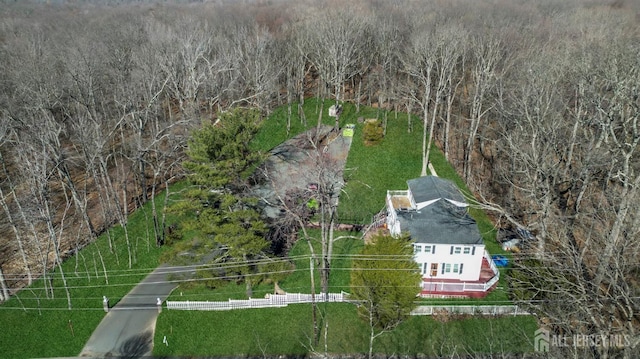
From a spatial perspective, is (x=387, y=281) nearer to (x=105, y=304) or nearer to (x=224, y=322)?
(x=224, y=322)

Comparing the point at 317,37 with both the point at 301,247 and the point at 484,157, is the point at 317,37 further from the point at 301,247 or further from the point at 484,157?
the point at 301,247

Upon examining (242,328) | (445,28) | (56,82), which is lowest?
(242,328)

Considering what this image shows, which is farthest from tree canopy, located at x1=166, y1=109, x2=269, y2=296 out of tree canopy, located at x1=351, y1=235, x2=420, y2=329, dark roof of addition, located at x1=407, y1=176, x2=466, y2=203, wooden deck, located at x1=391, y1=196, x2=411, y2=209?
dark roof of addition, located at x1=407, y1=176, x2=466, y2=203

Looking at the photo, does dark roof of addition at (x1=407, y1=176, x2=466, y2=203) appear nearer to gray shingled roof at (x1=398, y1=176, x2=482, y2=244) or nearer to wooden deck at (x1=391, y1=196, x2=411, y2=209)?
gray shingled roof at (x1=398, y1=176, x2=482, y2=244)

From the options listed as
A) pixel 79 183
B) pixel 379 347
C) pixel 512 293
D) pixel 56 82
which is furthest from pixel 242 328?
pixel 56 82

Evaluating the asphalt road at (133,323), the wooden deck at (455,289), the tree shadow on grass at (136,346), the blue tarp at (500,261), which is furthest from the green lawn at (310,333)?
the blue tarp at (500,261)

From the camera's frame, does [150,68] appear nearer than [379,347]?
No

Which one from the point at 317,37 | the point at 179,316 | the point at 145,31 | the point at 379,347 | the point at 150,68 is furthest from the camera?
the point at 145,31

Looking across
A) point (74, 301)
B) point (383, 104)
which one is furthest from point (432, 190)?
point (383, 104)
